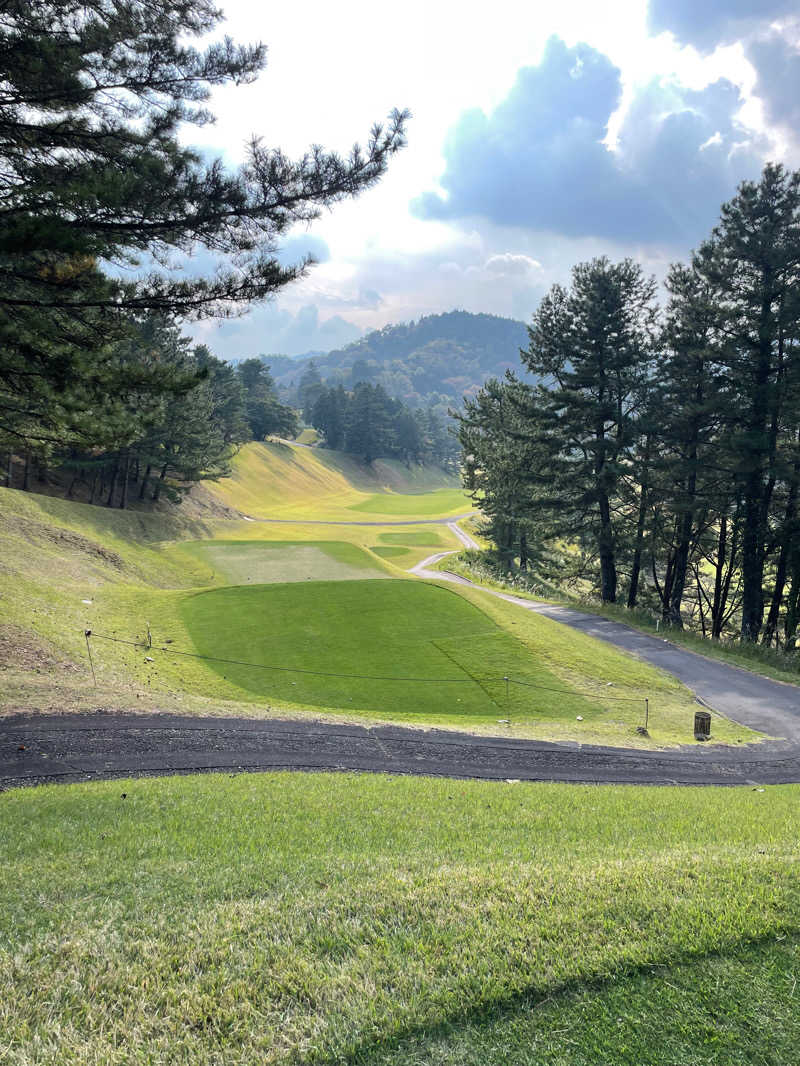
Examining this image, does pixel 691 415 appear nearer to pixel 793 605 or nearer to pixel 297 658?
pixel 793 605

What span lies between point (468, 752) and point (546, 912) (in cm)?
788

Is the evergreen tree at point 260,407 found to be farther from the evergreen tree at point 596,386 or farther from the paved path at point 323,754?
the paved path at point 323,754

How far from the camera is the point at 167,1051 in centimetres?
289

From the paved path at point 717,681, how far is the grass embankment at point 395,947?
11.2 meters

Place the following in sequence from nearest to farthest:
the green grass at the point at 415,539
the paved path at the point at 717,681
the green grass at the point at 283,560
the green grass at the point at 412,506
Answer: the paved path at the point at 717,681, the green grass at the point at 283,560, the green grass at the point at 415,539, the green grass at the point at 412,506

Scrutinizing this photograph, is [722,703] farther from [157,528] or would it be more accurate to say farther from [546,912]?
[157,528]

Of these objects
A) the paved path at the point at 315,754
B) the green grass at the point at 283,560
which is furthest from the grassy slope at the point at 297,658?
the green grass at the point at 283,560

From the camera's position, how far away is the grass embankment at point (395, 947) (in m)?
2.95

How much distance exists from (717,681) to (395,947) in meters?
19.0

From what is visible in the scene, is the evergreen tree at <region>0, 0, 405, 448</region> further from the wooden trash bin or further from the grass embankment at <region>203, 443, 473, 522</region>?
the grass embankment at <region>203, 443, 473, 522</region>

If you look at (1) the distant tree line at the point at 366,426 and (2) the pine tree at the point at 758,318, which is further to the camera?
(1) the distant tree line at the point at 366,426

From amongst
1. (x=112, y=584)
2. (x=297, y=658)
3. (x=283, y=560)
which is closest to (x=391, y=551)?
(x=283, y=560)

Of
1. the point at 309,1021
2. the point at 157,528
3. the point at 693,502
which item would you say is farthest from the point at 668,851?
the point at 157,528

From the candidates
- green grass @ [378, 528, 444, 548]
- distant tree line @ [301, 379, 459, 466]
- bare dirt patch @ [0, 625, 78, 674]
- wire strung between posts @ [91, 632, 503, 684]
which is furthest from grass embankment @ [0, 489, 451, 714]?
distant tree line @ [301, 379, 459, 466]
